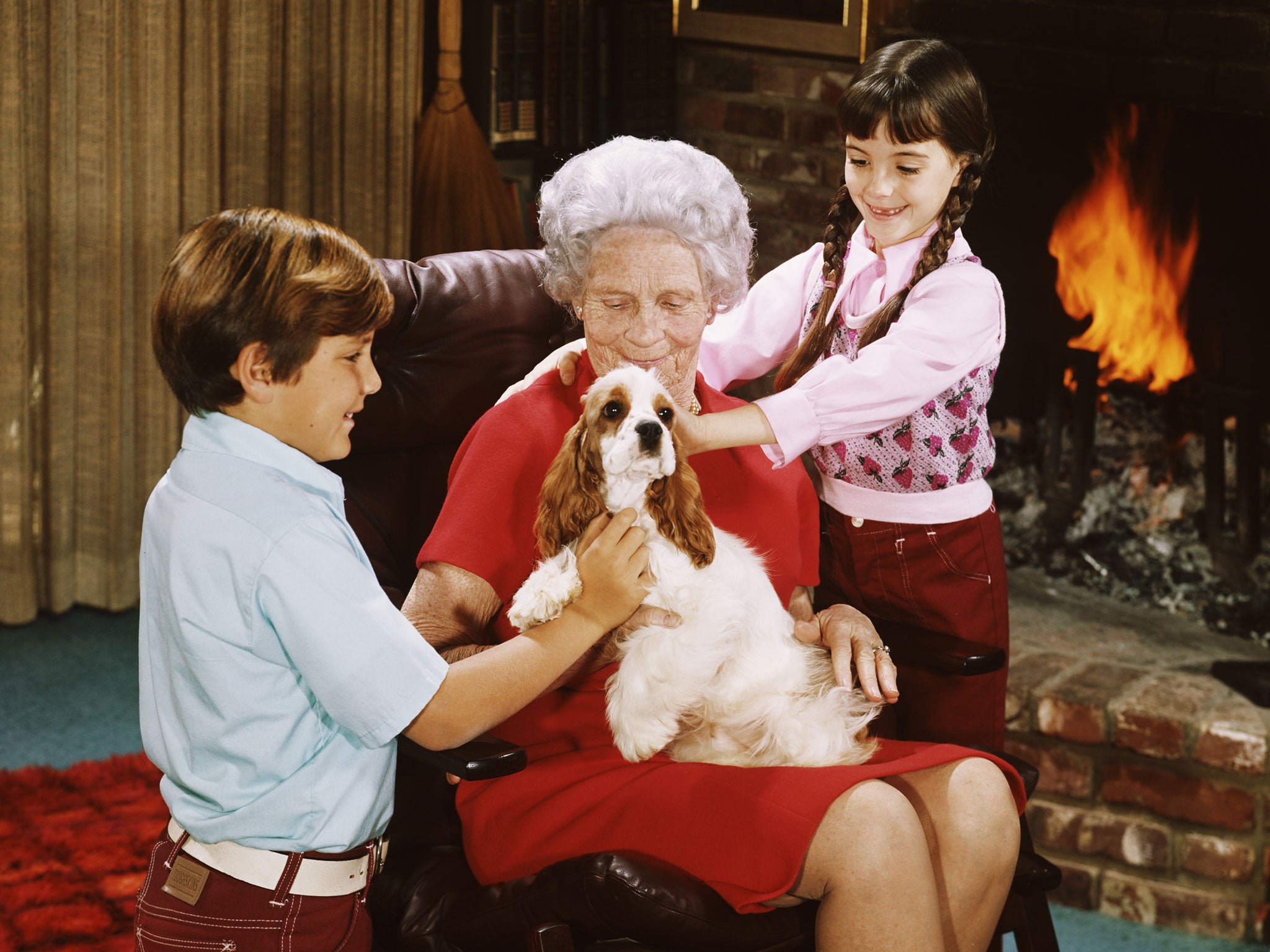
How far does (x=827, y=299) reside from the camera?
200cm

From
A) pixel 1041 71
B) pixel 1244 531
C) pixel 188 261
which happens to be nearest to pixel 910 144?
pixel 188 261

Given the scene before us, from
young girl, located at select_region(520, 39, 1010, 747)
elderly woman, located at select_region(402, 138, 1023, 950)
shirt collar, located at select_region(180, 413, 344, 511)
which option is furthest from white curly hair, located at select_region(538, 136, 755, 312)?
shirt collar, located at select_region(180, 413, 344, 511)

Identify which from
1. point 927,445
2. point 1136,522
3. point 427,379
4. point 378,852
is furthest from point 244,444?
point 1136,522

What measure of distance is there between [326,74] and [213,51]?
0.97 ft

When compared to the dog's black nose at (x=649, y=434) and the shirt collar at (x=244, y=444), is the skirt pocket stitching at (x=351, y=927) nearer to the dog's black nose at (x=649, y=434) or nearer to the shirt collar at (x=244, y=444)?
the shirt collar at (x=244, y=444)

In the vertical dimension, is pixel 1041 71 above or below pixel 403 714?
above

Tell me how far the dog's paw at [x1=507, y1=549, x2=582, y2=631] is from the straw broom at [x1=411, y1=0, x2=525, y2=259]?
2.21 m

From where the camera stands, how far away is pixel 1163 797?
256cm

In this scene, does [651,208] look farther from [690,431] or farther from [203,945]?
[203,945]

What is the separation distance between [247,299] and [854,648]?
933mm

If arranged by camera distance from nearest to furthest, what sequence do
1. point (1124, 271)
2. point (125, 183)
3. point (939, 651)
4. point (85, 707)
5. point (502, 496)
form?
point (502, 496) < point (939, 651) < point (1124, 271) < point (85, 707) < point (125, 183)

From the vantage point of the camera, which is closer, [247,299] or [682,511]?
[247,299]

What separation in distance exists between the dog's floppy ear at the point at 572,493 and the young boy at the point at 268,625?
20 cm

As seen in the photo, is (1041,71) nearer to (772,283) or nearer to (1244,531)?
(1244,531)
